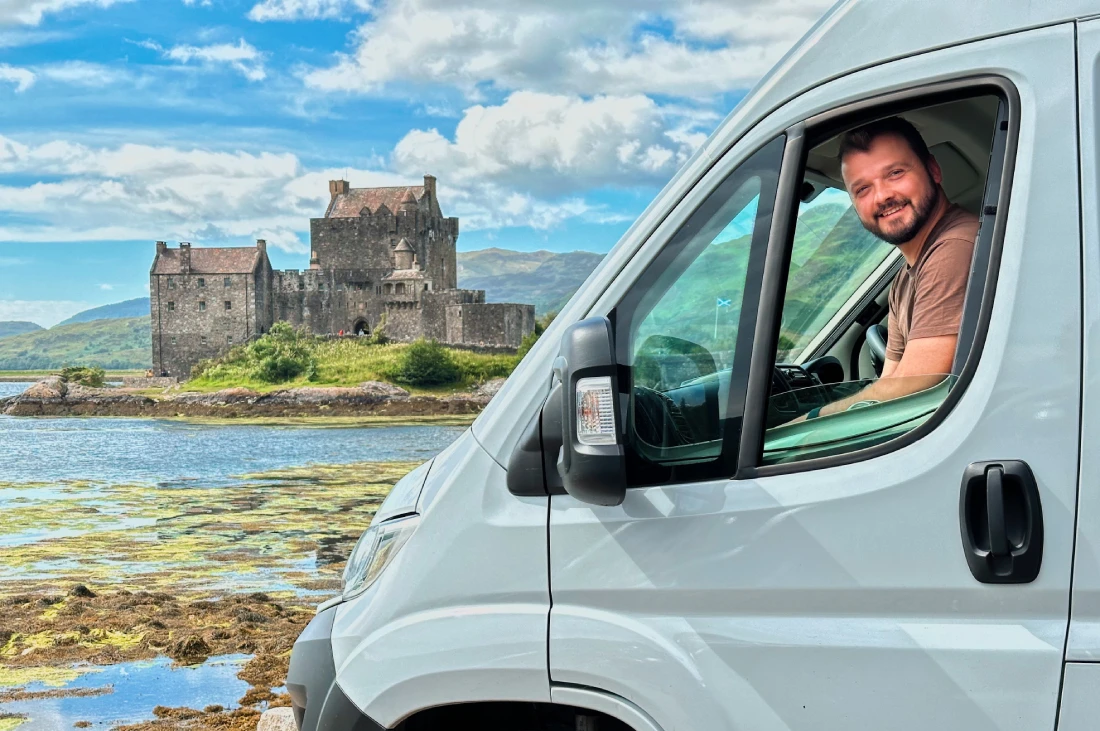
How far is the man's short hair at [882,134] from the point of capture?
2455 millimetres

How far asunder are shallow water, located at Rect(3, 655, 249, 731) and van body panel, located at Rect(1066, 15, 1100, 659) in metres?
5.72

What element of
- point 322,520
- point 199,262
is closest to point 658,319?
point 322,520

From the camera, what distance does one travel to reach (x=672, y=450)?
2.43 metres

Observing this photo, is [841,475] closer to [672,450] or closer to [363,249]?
[672,450]

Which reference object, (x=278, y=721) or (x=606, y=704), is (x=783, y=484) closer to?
(x=606, y=704)

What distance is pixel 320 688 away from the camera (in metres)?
2.76

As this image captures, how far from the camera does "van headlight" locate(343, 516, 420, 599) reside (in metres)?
2.67

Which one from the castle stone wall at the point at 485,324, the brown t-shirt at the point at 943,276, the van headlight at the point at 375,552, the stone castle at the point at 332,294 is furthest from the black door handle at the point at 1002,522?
the stone castle at the point at 332,294

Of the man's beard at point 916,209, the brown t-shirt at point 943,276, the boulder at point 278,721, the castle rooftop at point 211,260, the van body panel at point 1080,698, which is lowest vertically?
the boulder at point 278,721

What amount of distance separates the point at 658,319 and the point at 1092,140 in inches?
38.7

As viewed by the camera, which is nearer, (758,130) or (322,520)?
(758,130)

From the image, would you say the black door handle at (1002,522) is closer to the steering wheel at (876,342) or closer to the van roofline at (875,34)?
the van roofline at (875,34)

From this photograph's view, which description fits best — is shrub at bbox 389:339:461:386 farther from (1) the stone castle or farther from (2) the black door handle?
(2) the black door handle

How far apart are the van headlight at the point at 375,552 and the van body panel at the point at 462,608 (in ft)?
0.18
